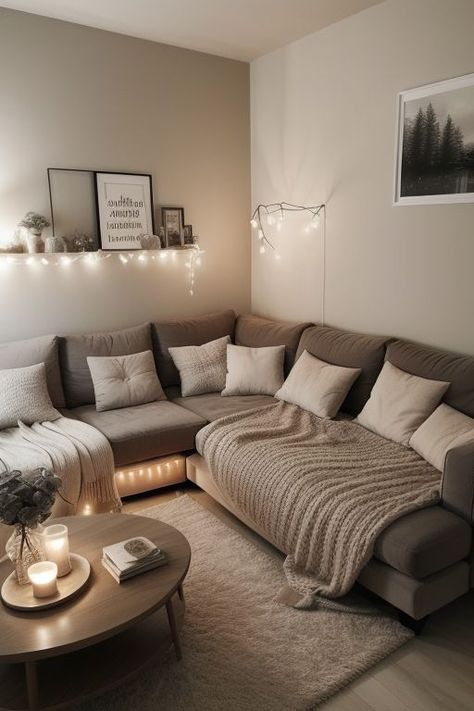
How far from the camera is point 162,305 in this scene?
4.10m

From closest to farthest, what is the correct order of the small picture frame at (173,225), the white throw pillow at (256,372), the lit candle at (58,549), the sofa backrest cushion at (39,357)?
the lit candle at (58,549) → the sofa backrest cushion at (39,357) → the white throw pillow at (256,372) → the small picture frame at (173,225)

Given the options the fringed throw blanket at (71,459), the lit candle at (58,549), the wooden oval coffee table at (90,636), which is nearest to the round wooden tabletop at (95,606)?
the wooden oval coffee table at (90,636)

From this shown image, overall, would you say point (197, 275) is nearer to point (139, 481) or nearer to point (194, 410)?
point (194, 410)

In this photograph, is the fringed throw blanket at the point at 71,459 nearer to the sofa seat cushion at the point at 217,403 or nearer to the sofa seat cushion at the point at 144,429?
the sofa seat cushion at the point at 144,429

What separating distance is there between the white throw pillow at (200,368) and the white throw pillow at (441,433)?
1.46m

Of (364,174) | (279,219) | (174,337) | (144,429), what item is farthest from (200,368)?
(364,174)

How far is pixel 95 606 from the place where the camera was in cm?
178

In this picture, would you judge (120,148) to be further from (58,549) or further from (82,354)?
(58,549)

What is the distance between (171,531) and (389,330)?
191cm

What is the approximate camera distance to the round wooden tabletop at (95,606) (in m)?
1.62

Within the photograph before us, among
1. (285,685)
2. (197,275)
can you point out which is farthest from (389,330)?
(285,685)

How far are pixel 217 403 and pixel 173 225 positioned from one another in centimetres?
139

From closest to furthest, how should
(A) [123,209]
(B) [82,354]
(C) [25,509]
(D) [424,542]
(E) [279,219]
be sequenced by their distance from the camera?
(C) [25,509]
(D) [424,542]
(B) [82,354]
(A) [123,209]
(E) [279,219]

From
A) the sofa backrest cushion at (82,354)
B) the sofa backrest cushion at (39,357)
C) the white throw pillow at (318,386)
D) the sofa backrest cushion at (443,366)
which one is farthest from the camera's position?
the sofa backrest cushion at (82,354)
